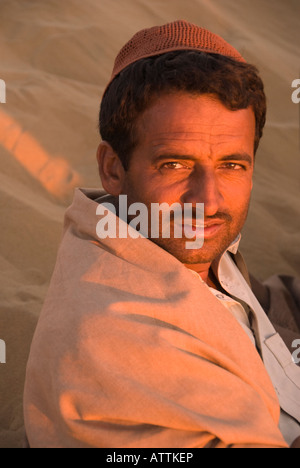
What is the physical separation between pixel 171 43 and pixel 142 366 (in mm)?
1161

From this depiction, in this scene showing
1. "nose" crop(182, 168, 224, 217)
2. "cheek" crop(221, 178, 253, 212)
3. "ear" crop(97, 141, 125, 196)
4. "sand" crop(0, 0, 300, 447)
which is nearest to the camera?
"nose" crop(182, 168, 224, 217)

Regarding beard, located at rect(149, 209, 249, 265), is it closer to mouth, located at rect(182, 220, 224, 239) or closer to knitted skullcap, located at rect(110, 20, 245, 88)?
mouth, located at rect(182, 220, 224, 239)

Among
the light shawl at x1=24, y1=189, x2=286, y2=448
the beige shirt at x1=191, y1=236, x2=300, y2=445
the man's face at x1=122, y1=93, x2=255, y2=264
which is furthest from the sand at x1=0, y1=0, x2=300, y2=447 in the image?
the man's face at x1=122, y1=93, x2=255, y2=264

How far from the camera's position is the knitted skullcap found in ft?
7.69

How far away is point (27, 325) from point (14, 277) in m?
0.36

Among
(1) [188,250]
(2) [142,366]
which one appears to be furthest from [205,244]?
(2) [142,366]

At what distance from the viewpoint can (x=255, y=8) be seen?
645 centimetres

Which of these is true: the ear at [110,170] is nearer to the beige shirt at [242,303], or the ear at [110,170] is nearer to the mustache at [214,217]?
the mustache at [214,217]

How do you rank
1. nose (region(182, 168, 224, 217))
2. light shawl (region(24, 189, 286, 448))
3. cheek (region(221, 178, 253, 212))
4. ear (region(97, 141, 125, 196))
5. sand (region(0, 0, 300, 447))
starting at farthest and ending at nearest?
sand (region(0, 0, 300, 447)) < ear (region(97, 141, 125, 196)) < cheek (region(221, 178, 253, 212)) < nose (region(182, 168, 224, 217)) < light shawl (region(24, 189, 286, 448))

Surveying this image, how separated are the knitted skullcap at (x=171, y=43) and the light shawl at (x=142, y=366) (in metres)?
0.72

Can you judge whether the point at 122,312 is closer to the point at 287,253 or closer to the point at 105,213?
the point at 105,213

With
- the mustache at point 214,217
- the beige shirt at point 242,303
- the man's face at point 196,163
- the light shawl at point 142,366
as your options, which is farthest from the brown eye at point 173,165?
the beige shirt at point 242,303

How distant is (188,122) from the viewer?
7.22 ft
